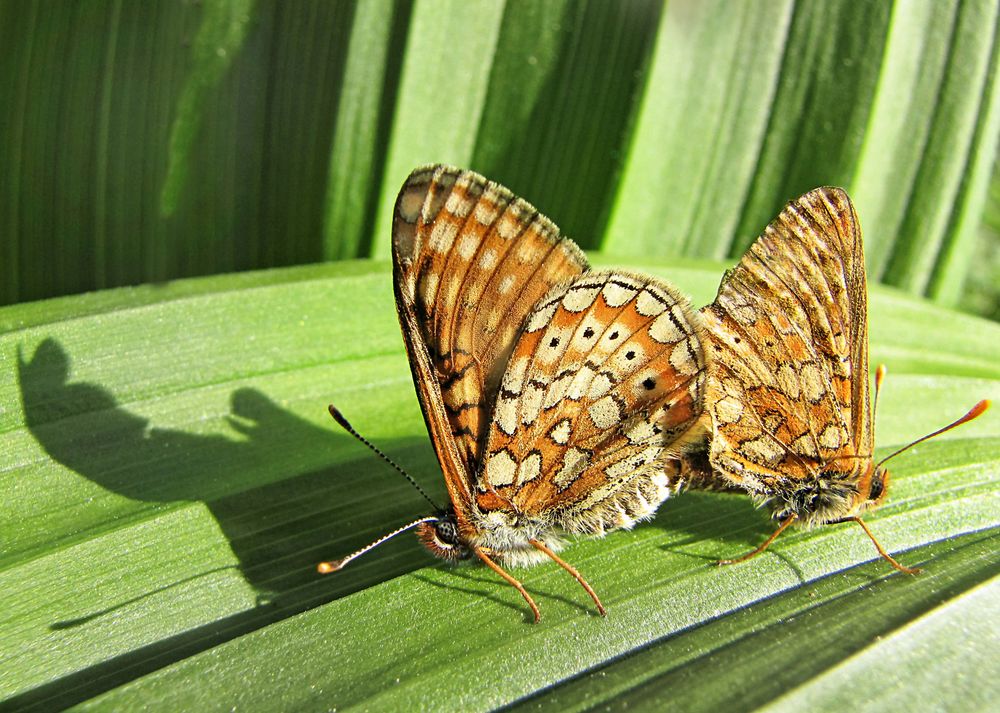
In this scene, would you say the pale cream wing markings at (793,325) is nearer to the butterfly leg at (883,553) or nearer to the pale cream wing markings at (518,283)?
the butterfly leg at (883,553)

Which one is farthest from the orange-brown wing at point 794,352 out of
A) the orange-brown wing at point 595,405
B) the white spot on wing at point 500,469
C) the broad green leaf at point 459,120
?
the broad green leaf at point 459,120

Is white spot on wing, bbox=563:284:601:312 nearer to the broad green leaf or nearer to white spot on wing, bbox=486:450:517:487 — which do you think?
white spot on wing, bbox=486:450:517:487

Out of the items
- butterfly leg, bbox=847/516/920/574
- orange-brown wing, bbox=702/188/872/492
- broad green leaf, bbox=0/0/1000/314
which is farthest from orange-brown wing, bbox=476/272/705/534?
broad green leaf, bbox=0/0/1000/314

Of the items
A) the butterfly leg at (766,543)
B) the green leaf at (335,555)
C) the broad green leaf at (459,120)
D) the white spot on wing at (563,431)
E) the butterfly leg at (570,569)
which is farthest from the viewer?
the broad green leaf at (459,120)

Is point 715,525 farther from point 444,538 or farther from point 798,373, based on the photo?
point 444,538

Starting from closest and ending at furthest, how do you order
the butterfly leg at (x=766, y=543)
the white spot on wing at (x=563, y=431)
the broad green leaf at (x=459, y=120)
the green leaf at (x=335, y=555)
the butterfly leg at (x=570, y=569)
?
the green leaf at (x=335, y=555), the butterfly leg at (x=570, y=569), the butterfly leg at (x=766, y=543), the white spot on wing at (x=563, y=431), the broad green leaf at (x=459, y=120)

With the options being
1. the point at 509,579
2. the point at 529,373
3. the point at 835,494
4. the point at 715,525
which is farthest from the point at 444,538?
the point at 835,494
